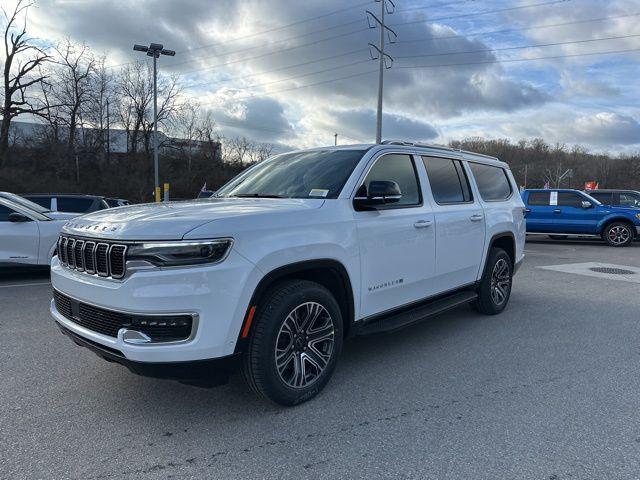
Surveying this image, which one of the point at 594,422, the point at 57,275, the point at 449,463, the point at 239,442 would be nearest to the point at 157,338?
the point at 239,442

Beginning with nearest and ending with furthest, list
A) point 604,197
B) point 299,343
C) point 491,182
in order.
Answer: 1. point 299,343
2. point 491,182
3. point 604,197

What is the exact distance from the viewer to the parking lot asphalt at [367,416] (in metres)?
2.69

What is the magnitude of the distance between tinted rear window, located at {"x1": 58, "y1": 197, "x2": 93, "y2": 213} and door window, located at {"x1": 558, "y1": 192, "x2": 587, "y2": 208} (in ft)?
46.6

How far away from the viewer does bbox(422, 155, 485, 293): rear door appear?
15.6ft

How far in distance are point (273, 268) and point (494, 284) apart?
384cm

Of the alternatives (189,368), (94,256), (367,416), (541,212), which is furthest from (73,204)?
(541,212)

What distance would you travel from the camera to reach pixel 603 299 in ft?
23.2

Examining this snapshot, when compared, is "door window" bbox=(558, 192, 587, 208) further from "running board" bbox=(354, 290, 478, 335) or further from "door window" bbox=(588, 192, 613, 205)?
"running board" bbox=(354, 290, 478, 335)

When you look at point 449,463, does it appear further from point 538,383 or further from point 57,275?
point 57,275

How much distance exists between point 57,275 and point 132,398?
1065 millimetres

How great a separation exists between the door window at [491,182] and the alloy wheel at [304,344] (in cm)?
311

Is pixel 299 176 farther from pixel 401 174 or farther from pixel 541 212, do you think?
pixel 541 212

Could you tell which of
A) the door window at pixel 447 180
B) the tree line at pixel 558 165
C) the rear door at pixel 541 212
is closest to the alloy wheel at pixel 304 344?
the door window at pixel 447 180

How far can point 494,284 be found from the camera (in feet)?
19.7
